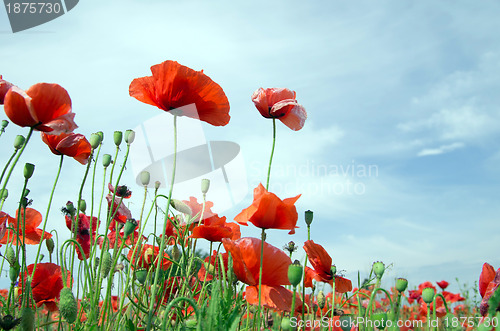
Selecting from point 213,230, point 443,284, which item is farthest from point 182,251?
point 443,284

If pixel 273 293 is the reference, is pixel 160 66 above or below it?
above

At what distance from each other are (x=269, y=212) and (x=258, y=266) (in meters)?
0.19

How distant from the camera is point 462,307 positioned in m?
6.18

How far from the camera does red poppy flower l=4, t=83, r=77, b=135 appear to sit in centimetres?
154

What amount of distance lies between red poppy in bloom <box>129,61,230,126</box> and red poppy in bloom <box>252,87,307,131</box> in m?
0.31

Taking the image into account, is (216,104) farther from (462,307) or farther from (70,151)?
(462,307)

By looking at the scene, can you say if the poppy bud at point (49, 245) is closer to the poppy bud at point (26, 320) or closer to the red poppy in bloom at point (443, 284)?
the poppy bud at point (26, 320)

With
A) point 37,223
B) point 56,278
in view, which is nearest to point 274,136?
point 56,278

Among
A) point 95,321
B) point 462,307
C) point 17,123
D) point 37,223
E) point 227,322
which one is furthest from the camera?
point 462,307

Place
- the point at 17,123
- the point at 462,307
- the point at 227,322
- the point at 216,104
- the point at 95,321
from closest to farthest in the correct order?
the point at 227,322 < the point at 17,123 < the point at 95,321 < the point at 216,104 < the point at 462,307

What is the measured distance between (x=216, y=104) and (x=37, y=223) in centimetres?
121

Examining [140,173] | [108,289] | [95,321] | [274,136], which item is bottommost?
[95,321]

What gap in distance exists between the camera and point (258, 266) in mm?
A: 1674

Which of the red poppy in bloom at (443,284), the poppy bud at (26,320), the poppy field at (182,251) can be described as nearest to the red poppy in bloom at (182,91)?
the poppy field at (182,251)
